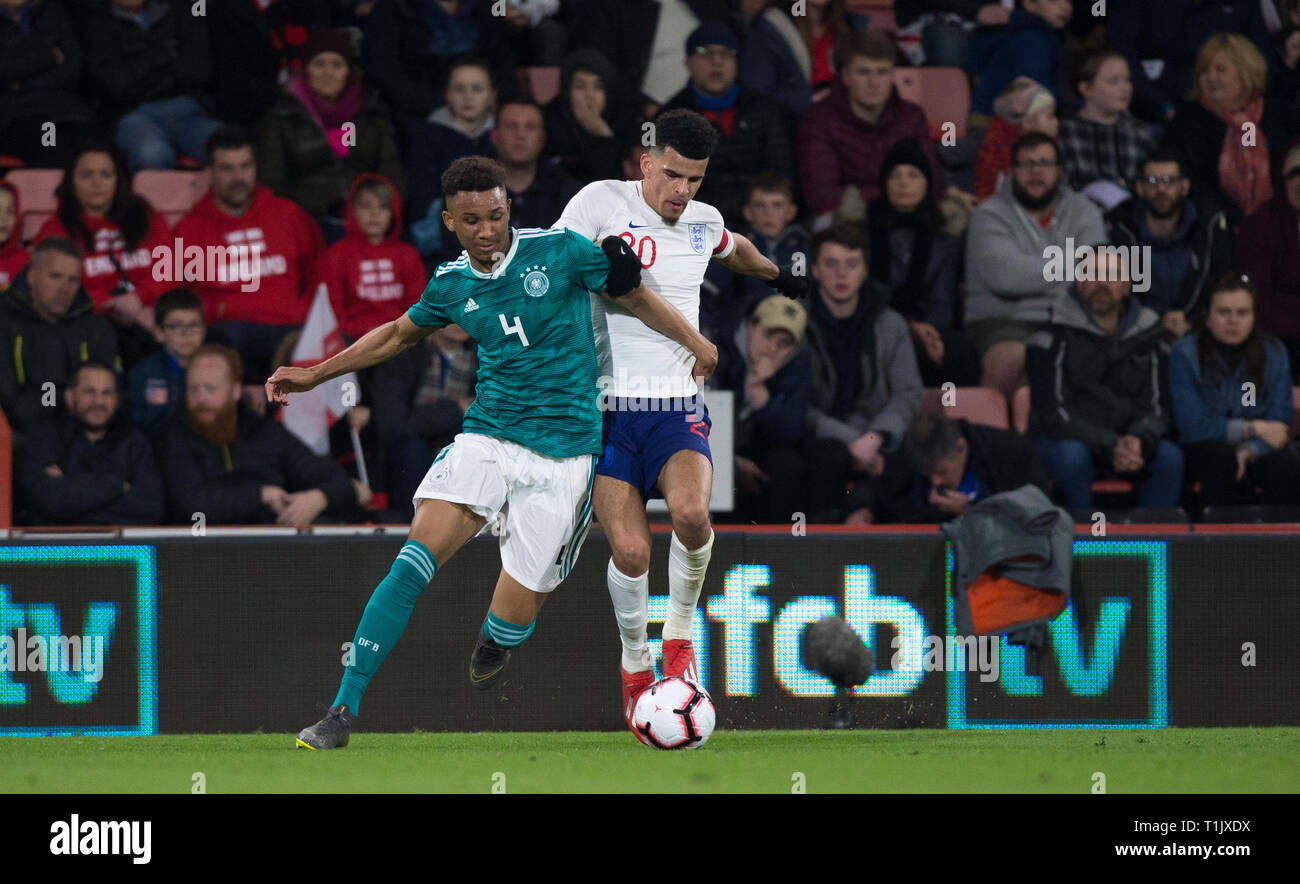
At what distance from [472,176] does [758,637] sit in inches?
102

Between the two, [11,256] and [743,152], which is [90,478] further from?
[743,152]

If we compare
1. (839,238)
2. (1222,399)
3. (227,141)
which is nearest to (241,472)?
(227,141)

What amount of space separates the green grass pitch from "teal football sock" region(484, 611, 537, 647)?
1.38 ft

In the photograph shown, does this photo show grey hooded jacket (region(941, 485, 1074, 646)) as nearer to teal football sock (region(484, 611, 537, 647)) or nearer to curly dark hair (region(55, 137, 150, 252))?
teal football sock (region(484, 611, 537, 647))

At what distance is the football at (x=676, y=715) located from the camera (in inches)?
250

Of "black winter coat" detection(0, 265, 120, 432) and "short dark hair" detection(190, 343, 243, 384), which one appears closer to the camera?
"short dark hair" detection(190, 343, 243, 384)

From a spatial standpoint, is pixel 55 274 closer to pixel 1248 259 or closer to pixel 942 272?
pixel 942 272

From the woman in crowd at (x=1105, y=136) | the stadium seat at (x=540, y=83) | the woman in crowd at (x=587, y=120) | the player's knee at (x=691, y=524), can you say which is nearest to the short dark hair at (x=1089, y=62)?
the woman in crowd at (x=1105, y=136)

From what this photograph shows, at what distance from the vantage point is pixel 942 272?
32.2ft

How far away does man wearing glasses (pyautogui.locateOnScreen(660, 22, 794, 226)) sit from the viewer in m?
9.89

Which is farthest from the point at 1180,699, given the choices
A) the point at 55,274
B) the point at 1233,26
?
the point at 55,274

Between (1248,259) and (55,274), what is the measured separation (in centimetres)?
661

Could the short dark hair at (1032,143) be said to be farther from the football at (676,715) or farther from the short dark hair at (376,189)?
the football at (676,715)

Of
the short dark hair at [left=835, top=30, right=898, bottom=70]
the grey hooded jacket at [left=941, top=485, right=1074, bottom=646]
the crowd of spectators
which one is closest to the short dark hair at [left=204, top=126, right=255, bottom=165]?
the crowd of spectators
